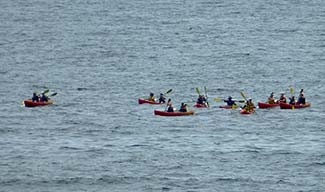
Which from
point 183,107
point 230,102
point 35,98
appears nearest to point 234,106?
point 230,102

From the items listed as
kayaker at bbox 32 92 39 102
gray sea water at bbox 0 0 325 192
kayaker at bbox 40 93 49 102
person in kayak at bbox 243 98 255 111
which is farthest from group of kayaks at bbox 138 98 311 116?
kayaker at bbox 32 92 39 102

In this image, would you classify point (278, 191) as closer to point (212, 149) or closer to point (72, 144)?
point (212, 149)

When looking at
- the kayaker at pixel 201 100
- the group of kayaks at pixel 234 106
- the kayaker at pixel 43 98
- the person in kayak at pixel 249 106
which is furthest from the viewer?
the kayaker at pixel 43 98

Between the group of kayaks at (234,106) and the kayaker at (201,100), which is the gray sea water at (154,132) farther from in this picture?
the kayaker at (201,100)

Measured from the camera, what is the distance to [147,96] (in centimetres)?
15000

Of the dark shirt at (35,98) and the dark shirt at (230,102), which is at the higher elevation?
the dark shirt at (35,98)

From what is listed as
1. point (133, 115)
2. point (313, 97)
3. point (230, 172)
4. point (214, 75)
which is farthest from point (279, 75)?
point (230, 172)

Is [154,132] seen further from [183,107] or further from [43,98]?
[43,98]

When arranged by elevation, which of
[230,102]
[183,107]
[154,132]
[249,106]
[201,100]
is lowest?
[154,132]

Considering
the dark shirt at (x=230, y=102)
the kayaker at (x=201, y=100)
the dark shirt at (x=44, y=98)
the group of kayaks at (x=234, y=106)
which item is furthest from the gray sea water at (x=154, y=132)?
the kayaker at (x=201, y=100)

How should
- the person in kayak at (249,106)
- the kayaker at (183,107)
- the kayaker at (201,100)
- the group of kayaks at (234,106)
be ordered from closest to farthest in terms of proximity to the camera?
the kayaker at (183,107) → the group of kayaks at (234,106) → the person in kayak at (249,106) → the kayaker at (201,100)

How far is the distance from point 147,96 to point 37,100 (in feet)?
49.9

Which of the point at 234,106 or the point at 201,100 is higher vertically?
the point at 201,100

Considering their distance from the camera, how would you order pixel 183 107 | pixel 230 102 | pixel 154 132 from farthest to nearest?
pixel 230 102
pixel 183 107
pixel 154 132
